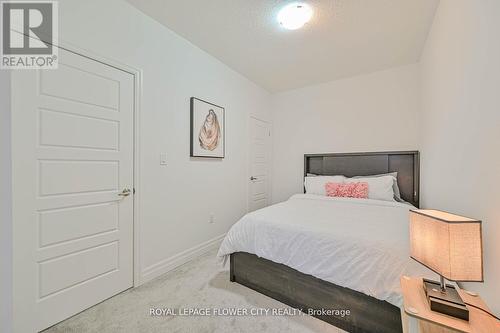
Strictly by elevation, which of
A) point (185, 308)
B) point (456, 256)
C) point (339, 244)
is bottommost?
point (185, 308)

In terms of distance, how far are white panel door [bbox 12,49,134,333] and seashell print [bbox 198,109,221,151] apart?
85cm

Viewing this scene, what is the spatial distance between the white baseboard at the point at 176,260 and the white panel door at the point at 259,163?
0.95m

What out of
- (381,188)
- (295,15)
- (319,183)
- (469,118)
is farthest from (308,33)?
(381,188)

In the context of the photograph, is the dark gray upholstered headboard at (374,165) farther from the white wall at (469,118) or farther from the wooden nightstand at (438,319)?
the wooden nightstand at (438,319)

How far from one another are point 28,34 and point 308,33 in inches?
89.4

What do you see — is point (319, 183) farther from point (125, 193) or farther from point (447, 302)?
point (125, 193)

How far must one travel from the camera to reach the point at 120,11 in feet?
5.95

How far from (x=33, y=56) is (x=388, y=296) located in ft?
8.67

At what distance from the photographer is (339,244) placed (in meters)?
1.47

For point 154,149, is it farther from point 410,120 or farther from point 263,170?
point 410,120

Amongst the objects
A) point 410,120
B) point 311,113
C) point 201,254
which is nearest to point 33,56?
point 201,254

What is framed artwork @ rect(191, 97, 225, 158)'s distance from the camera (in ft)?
8.20

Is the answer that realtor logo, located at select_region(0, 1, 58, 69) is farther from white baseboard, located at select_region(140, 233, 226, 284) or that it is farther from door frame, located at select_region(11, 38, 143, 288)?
white baseboard, located at select_region(140, 233, 226, 284)

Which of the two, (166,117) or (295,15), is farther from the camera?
(166,117)
